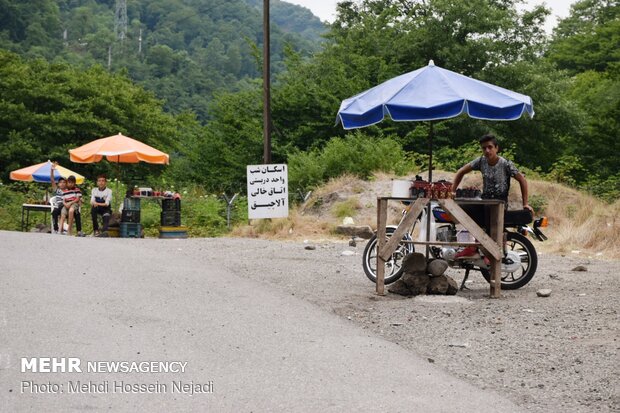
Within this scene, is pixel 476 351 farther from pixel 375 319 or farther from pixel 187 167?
pixel 187 167

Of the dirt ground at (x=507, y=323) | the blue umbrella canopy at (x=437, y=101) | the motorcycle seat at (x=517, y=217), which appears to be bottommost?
the dirt ground at (x=507, y=323)

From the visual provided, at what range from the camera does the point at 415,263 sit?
11430 millimetres

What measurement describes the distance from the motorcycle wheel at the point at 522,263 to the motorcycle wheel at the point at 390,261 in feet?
3.45

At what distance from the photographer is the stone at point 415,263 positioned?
11.4 m

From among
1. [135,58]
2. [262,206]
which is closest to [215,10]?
[135,58]

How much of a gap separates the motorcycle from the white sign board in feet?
29.2

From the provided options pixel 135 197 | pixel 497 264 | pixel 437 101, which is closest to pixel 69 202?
pixel 135 197

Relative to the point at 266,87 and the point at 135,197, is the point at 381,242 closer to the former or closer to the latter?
the point at 135,197

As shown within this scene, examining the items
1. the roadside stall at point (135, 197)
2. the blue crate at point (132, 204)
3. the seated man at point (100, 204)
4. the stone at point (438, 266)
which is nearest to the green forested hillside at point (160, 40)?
the roadside stall at point (135, 197)

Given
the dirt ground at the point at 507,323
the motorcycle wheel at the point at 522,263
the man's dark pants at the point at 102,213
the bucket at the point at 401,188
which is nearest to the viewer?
the dirt ground at the point at 507,323

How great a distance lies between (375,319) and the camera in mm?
9406

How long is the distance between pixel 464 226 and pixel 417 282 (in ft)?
3.01

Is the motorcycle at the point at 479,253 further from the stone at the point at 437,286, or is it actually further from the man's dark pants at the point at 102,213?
the man's dark pants at the point at 102,213

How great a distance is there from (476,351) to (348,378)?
5.69 feet
